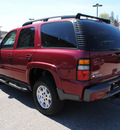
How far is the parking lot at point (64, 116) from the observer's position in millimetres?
2710

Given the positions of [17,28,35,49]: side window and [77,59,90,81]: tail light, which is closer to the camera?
[77,59,90,81]: tail light

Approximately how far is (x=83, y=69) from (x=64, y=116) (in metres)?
1.25

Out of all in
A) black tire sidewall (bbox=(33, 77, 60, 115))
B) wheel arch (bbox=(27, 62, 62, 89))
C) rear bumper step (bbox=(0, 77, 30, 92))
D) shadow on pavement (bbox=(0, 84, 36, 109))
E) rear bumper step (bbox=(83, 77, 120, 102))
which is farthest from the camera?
shadow on pavement (bbox=(0, 84, 36, 109))

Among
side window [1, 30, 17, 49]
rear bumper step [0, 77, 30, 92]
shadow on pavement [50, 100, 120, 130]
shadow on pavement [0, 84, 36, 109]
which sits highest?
side window [1, 30, 17, 49]

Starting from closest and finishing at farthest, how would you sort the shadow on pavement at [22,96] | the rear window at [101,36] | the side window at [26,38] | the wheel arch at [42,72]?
the rear window at [101,36]
the wheel arch at [42,72]
the side window at [26,38]
the shadow on pavement at [22,96]

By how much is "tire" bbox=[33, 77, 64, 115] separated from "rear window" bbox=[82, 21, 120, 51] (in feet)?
3.60

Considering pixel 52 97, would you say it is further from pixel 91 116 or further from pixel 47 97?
pixel 91 116

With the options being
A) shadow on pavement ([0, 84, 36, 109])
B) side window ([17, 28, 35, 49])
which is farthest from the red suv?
shadow on pavement ([0, 84, 36, 109])

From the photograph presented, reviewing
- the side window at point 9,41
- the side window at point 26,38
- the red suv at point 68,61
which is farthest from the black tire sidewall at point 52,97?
the side window at point 9,41

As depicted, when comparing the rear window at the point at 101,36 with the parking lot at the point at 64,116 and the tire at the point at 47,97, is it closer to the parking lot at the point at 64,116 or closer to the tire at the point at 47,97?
the tire at the point at 47,97

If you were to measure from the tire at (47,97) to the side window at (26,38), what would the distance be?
2.88ft

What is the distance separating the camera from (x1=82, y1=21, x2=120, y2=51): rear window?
8.15ft

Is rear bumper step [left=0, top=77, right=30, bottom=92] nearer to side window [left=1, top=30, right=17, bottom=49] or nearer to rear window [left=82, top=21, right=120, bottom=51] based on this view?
side window [left=1, top=30, right=17, bottom=49]

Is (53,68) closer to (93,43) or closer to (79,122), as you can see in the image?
(93,43)
